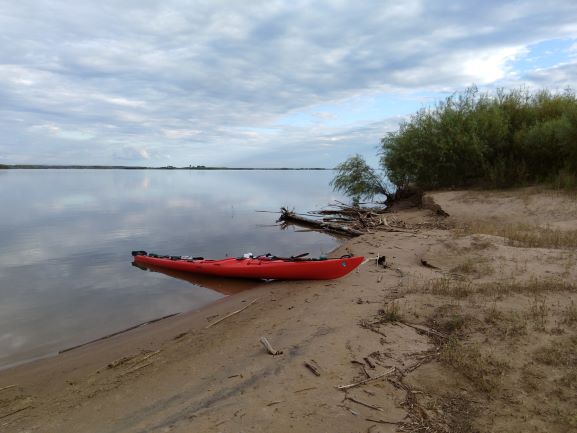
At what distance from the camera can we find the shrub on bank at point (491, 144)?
684 inches

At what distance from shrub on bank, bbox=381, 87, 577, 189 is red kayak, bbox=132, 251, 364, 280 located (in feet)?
39.8

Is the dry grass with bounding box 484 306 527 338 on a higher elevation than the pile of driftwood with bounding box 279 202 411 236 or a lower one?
lower

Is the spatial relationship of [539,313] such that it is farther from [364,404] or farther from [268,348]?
[268,348]

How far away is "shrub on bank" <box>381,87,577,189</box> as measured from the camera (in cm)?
1738

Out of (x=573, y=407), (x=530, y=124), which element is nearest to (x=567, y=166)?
(x=530, y=124)

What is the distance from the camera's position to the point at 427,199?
1948cm

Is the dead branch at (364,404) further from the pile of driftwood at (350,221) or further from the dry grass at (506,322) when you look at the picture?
the pile of driftwood at (350,221)

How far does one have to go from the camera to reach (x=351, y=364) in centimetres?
441

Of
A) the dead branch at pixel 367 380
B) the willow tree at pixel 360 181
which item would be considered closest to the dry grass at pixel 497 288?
the dead branch at pixel 367 380

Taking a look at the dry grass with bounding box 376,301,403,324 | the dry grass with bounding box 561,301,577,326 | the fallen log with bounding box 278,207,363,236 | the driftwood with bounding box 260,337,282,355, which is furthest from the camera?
the fallen log with bounding box 278,207,363,236

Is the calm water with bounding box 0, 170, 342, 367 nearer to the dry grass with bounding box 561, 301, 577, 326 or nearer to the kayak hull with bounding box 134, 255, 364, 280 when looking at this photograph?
the kayak hull with bounding box 134, 255, 364, 280

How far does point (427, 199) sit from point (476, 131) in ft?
13.8

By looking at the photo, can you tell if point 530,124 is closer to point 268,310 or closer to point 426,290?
point 426,290

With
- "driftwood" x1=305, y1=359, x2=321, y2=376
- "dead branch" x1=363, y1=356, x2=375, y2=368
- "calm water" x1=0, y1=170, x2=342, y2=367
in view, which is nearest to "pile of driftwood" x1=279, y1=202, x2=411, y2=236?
"calm water" x1=0, y1=170, x2=342, y2=367
